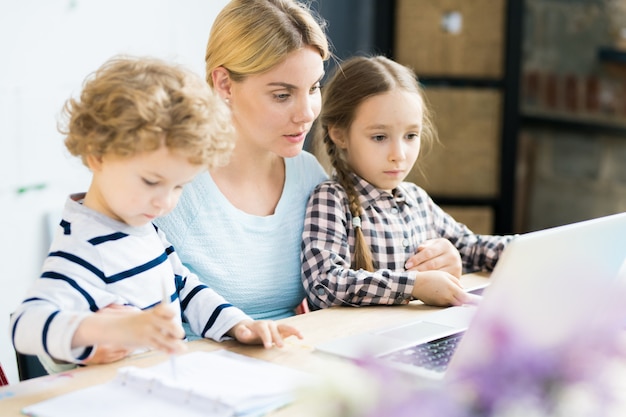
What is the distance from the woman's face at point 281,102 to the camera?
5.77 ft

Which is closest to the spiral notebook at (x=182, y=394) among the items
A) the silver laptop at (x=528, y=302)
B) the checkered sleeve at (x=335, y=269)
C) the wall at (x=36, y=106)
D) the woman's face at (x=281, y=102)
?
the silver laptop at (x=528, y=302)

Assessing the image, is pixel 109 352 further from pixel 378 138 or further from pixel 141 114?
pixel 378 138

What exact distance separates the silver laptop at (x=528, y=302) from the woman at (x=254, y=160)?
1.09 feet

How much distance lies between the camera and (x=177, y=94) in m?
1.34

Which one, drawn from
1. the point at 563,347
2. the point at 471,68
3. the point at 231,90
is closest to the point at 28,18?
the point at 231,90

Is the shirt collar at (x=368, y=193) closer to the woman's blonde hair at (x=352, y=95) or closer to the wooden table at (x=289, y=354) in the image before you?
the woman's blonde hair at (x=352, y=95)

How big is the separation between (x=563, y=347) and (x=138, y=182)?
2.66 ft

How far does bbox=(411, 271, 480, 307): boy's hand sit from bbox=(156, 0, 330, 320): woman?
26cm

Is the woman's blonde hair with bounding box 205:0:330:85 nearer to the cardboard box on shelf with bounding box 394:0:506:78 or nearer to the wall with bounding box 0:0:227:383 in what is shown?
the wall with bounding box 0:0:227:383

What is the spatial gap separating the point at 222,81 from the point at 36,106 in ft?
3.63

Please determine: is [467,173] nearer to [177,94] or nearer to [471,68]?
[471,68]

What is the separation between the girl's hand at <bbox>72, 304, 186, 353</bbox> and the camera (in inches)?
44.1

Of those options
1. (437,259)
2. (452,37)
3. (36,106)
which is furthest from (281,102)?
(452,37)

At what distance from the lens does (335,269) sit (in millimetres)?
1743
